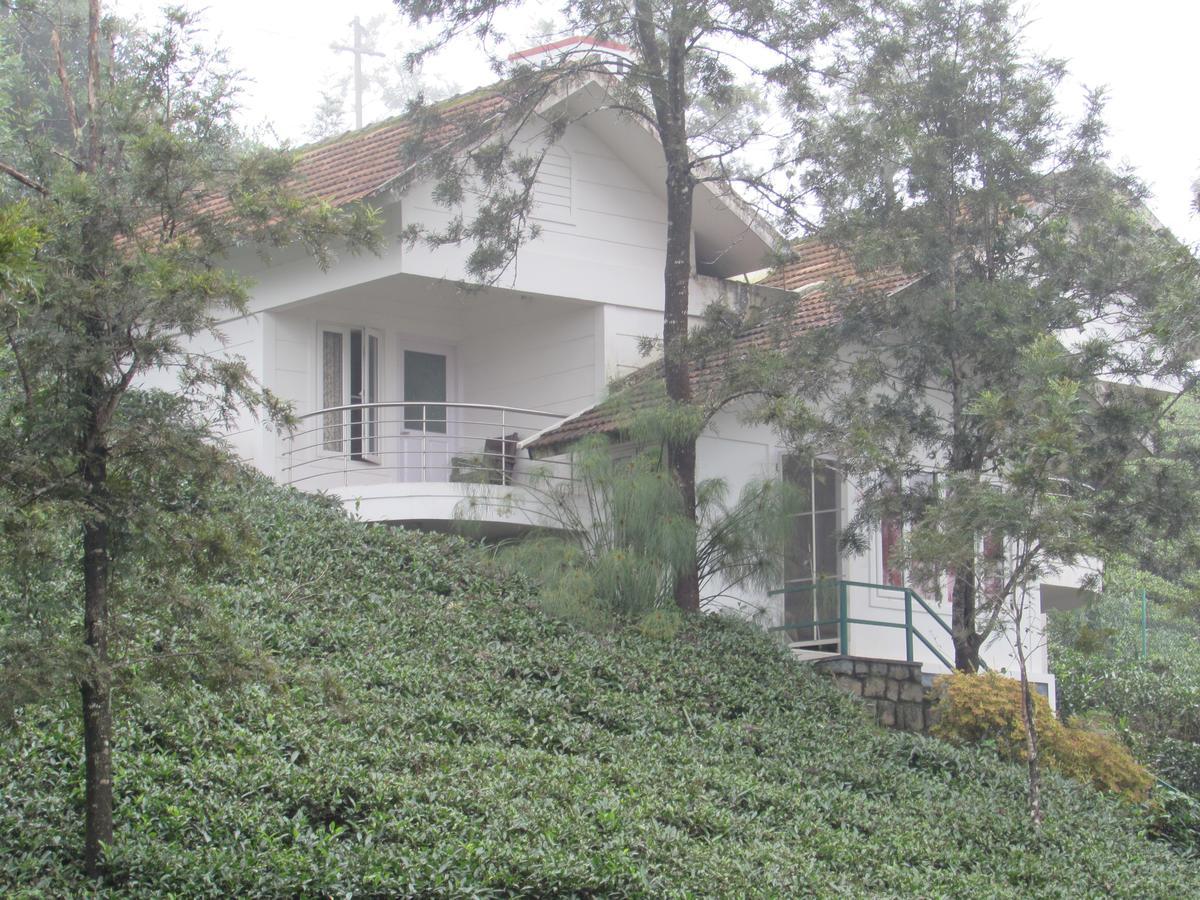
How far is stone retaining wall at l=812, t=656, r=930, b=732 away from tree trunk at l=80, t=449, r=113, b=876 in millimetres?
9043

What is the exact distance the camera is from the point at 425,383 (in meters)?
19.4

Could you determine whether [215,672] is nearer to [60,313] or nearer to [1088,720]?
[60,313]

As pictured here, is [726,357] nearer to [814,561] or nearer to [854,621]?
[814,561]

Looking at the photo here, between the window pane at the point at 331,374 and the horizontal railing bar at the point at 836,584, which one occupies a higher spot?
the window pane at the point at 331,374

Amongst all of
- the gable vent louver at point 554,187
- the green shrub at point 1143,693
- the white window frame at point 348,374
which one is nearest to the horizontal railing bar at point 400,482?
the white window frame at point 348,374

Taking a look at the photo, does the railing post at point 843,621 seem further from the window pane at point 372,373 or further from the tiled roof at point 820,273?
the window pane at point 372,373

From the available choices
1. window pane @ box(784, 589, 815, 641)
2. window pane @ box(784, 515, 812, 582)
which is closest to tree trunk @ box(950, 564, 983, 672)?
window pane @ box(784, 589, 815, 641)

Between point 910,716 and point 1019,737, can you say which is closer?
point 1019,737

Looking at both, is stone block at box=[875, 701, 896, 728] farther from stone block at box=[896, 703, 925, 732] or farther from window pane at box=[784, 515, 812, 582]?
window pane at box=[784, 515, 812, 582]

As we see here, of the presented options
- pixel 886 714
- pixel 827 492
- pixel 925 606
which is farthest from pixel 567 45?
pixel 886 714

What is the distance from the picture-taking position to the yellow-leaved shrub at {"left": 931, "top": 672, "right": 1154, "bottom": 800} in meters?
13.5

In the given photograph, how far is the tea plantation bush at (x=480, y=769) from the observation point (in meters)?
7.28

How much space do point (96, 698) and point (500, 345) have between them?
42.1 feet

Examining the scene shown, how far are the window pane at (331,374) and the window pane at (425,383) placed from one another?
111cm
